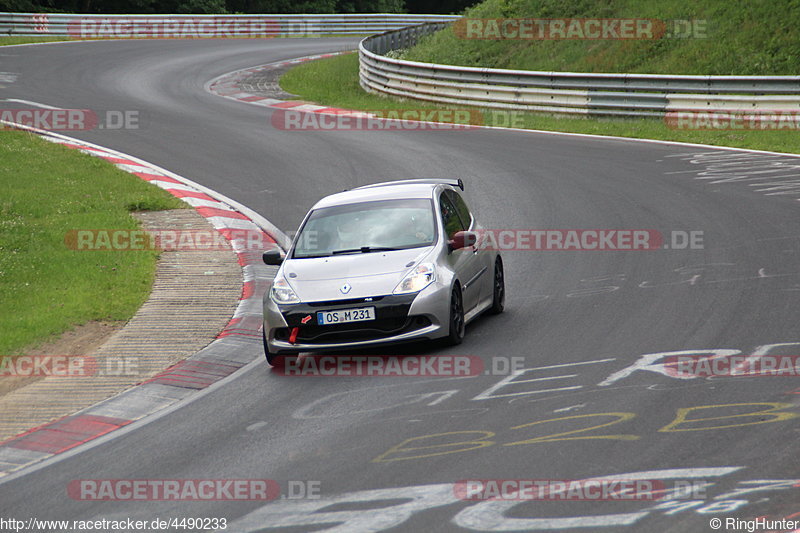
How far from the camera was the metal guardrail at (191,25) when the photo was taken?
44.6 m

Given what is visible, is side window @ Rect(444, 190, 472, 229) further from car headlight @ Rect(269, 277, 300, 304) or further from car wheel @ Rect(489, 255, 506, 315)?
A: car headlight @ Rect(269, 277, 300, 304)

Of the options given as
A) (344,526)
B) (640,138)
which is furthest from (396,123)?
(344,526)

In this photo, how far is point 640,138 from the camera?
865 inches

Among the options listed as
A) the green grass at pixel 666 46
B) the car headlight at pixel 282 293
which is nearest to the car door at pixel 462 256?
the car headlight at pixel 282 293

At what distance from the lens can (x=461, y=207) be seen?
11.8 m

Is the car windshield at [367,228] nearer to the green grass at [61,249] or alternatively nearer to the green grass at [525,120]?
the green grass at [61,249]

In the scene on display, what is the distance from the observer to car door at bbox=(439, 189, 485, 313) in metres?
10.3

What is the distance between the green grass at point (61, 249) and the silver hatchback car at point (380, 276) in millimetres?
2573

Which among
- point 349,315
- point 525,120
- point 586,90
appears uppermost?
point 586,90

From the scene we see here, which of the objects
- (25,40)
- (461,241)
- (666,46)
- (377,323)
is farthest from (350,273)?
(25,40)

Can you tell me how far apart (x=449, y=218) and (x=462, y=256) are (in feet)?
2.24

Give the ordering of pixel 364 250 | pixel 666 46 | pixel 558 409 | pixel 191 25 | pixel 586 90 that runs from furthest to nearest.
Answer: pixel 191 25, pixel 666 46, pixel 586 90, pixel 364 250, pixel 558 409

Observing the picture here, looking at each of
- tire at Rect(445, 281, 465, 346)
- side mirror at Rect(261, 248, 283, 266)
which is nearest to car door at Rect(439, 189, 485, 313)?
tire at Rect(445, 281, 465, 346)

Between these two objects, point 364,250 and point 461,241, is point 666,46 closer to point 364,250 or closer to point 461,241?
point 461,241
